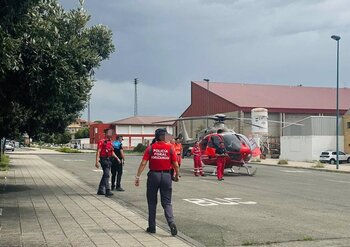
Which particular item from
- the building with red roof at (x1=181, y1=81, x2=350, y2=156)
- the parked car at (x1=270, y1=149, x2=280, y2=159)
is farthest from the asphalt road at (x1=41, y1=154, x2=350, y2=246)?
the building with red roof at (x1=181, y1=81, x2=350, y2=156)

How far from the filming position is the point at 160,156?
8.72 m

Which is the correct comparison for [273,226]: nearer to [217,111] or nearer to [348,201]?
[348,201]

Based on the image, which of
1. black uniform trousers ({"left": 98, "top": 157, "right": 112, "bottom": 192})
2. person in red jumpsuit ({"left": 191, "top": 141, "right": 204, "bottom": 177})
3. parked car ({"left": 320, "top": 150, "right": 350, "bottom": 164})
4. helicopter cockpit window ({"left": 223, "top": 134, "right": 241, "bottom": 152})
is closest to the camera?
black uniform trousers ({"left": 98, "top": 157, "right": 112, "bottom": 192})

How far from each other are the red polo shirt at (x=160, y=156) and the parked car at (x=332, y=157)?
4206 centimetres

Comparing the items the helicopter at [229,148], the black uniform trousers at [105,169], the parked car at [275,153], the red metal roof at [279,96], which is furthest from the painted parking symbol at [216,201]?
the red metal roof at [279,96]

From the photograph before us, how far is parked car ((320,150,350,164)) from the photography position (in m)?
48.1

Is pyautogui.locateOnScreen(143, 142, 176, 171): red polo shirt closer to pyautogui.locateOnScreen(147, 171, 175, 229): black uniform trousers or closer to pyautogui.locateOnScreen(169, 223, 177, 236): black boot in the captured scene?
pyautogui.locateOnScreen(147, 171, 175, 229): black uniform trousers

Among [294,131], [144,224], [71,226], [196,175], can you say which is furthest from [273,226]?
[294,131]

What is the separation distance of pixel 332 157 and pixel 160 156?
139 feet

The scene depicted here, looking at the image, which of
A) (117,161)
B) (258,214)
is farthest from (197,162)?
(258,214)

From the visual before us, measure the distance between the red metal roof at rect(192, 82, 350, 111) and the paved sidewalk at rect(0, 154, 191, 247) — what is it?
52823mm

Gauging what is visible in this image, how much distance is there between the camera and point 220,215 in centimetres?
1130

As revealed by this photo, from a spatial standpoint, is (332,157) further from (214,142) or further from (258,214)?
(258,214)

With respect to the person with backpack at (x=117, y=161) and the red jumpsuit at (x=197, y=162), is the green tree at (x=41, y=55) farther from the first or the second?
the red jumpsuit at (x=197, y=162)
